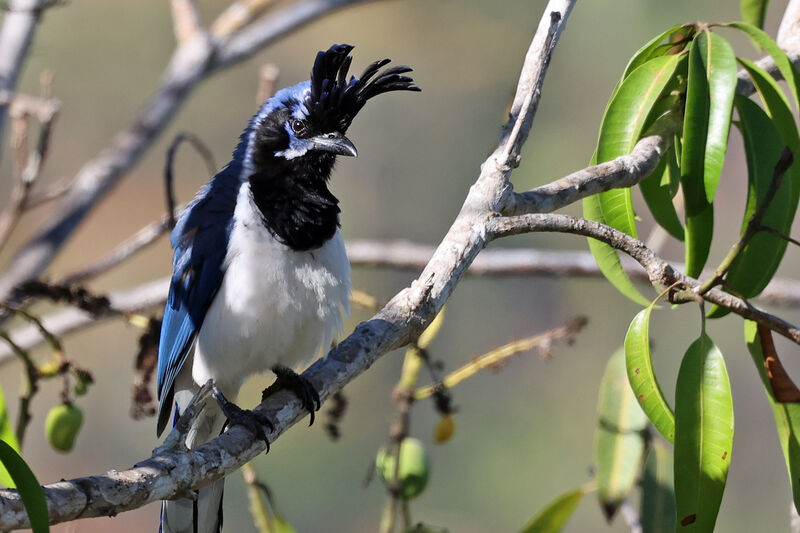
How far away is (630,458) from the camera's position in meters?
2.44

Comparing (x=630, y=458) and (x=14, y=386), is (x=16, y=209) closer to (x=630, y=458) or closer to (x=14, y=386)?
(x=630, y=458)

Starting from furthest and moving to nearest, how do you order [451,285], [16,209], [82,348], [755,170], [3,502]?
1. [82,348]
2. [16,209]
3. [755,170]
4. [451,285]
5. [3,502]

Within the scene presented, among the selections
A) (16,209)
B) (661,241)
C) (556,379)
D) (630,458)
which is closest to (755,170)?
(630,458)

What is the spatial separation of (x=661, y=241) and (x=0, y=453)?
2460mm

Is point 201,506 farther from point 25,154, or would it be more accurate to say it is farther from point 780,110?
point 780,110

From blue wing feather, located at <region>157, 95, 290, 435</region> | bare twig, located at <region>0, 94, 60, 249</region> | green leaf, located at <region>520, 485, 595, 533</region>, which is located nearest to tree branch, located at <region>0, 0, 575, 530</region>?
blue wing feather, located at <region>157, 95, 290, 435</region>

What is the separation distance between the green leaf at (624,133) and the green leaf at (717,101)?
105 millimetres

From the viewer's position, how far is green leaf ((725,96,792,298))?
1806 mm

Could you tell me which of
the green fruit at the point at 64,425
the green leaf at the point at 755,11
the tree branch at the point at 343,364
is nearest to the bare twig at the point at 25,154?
the green fruit at the point at 64,425

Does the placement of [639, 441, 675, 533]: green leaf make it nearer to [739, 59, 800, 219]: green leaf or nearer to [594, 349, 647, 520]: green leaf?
[594, 349, 647, 520]: green leaf

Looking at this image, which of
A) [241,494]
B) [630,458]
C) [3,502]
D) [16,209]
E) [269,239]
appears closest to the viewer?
[3,502]

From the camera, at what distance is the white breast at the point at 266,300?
226 centimetres

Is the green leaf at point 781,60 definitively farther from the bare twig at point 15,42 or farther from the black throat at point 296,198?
the bare twig at point 15,42

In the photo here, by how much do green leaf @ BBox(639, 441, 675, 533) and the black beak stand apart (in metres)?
1.15
